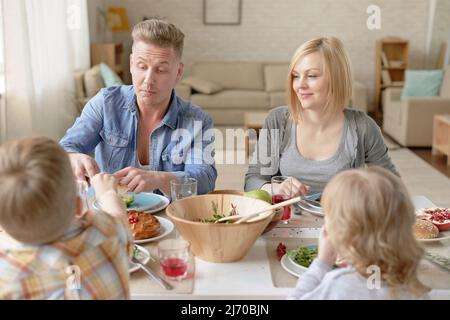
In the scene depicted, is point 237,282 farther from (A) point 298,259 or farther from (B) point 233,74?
(B) point 233,74

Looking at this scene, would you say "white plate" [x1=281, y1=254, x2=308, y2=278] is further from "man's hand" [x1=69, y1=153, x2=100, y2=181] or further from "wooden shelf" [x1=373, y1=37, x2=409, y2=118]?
"wooden shelf" [x1=373, y1=37, x2=409, y2=118]

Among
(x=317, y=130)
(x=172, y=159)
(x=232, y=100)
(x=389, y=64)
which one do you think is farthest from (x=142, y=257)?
(x=389, y=64)

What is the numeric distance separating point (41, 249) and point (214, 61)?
7.19 m

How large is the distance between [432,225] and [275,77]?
239 inches

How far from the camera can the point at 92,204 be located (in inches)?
66.1

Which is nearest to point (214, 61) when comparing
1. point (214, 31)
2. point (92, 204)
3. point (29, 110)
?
point (214, 31)

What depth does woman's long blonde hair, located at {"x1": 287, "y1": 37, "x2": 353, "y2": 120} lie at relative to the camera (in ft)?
6.69

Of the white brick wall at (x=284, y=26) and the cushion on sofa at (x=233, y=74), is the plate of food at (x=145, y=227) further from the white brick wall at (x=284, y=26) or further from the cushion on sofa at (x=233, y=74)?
the white brick wall at (x=284, y=26)

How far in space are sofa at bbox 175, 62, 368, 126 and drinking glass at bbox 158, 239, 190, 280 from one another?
5747 mm

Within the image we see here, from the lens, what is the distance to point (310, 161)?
2.11 m

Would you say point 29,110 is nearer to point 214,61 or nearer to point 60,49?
point 60,49

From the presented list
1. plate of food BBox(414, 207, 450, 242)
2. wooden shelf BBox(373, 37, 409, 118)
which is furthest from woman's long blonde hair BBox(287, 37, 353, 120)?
wooden shelf BBox(373, 37, 409, 118)

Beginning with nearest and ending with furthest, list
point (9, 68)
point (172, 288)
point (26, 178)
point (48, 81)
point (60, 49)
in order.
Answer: point (26, 178), point (172, 288), point (9, 68), point (48, 81), point (60, 49)

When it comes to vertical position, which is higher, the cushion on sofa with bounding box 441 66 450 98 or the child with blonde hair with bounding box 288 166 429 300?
the child with blonde hair with bounding box 288 166 429 300
